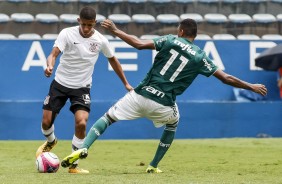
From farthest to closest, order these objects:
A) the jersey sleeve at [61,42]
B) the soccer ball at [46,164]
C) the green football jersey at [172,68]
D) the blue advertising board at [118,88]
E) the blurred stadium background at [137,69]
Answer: the blurred stadium background at [137,69] < the blue advertising board at [118,88] < the jersey sleeve at [61,42] < the soccer ball at [46,164] < the green football jersey at [172,68]

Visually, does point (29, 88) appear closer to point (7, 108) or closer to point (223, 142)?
point (7, 108)

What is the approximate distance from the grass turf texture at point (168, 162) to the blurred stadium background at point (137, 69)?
1202 mm

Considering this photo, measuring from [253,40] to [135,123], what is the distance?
3.50 m

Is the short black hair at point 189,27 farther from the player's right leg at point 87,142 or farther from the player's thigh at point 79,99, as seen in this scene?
the player's thigh at point 79,99

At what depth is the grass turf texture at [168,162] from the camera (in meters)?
Result: 9.77

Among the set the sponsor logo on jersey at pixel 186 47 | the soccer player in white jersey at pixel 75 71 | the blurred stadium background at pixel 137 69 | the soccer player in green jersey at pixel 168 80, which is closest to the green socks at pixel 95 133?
the soccer player in green jersey at pixel 168 80

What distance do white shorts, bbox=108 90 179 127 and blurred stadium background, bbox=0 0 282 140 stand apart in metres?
8.28

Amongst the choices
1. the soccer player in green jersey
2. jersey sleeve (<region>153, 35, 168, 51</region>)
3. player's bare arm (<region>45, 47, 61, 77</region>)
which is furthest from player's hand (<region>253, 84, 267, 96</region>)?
player's bare arm (<region>45, 47, 61, 77</region>)

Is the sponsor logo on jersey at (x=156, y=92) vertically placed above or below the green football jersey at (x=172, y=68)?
below

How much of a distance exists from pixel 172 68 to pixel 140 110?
67 cm

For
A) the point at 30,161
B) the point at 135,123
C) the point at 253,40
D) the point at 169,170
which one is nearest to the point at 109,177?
the point at 169,170

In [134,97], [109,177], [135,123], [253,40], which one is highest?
[134,97]

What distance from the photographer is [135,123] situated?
18922mm

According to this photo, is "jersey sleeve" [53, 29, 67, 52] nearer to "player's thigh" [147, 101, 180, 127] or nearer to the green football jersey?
the green football jersey
